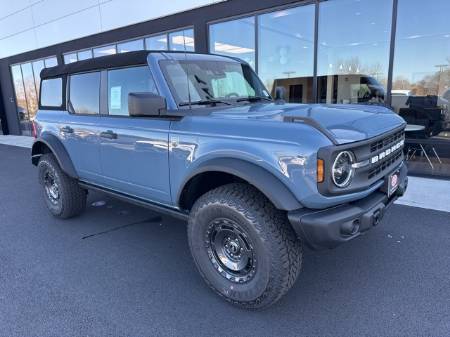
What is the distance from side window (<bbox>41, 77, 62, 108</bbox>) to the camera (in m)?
4.25

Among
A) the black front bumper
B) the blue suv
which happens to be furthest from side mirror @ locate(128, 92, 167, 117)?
the black front bumper

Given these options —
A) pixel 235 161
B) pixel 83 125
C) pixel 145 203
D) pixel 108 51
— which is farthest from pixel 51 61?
pixel 235 161

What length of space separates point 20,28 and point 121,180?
1377 centimetres

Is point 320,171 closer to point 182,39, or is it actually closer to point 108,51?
point 182,39

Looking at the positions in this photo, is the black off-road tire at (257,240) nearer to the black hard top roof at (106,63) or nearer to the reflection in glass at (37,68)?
the black hard top roof at (106,63)

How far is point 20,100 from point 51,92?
12.6m

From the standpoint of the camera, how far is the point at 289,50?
8.41 meters

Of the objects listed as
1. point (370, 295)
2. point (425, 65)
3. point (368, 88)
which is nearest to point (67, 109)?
point (370, 295)

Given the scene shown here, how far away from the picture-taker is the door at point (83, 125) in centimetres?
360

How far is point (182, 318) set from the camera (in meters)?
2.41

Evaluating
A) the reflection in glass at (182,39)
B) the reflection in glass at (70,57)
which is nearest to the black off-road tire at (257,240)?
the reflection in glass at (182,39)

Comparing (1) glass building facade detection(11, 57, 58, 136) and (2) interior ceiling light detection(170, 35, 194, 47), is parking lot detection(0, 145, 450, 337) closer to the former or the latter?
(2) interior ceiling light detection(170, 35, 194, 47)

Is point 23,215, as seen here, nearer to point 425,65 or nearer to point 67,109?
point 67,109

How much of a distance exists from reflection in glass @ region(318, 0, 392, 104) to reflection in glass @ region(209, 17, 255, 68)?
63.6 inches
